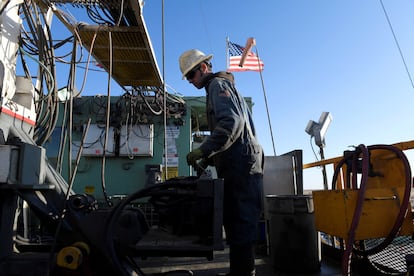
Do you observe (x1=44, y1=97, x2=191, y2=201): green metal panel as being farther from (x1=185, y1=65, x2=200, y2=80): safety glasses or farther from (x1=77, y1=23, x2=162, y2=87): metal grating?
(x1=185, y1=65, x2=200, y2=80): safety glasses

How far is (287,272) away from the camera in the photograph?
2.71m

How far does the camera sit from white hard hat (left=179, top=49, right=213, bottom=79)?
2557mm

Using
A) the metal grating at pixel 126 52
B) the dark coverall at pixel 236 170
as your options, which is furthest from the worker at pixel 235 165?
the metal grating at pixel 126 52

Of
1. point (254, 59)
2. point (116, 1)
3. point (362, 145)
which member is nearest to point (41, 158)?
point (116, 1)

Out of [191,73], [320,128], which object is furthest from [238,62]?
[191,73]

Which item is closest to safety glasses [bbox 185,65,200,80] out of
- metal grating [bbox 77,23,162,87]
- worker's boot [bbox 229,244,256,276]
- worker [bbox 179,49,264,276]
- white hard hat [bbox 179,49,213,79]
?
white hard hat [bbox 179,49,213,79]

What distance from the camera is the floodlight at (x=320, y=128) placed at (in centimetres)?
497

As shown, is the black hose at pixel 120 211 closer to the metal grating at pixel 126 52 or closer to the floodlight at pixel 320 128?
the metal grating at pixel 126 52

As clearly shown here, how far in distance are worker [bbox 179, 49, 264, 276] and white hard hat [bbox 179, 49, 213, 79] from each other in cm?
26

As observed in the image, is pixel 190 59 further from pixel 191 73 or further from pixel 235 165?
pixel 235 165

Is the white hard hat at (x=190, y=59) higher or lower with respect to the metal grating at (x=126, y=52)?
lower

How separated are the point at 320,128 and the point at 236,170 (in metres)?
3.21

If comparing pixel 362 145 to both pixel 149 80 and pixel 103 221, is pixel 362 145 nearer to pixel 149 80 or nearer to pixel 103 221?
pixel 103 221

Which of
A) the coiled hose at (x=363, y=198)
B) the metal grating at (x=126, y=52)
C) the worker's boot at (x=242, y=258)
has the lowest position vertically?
the worker's boot at (x=242, y=258)
